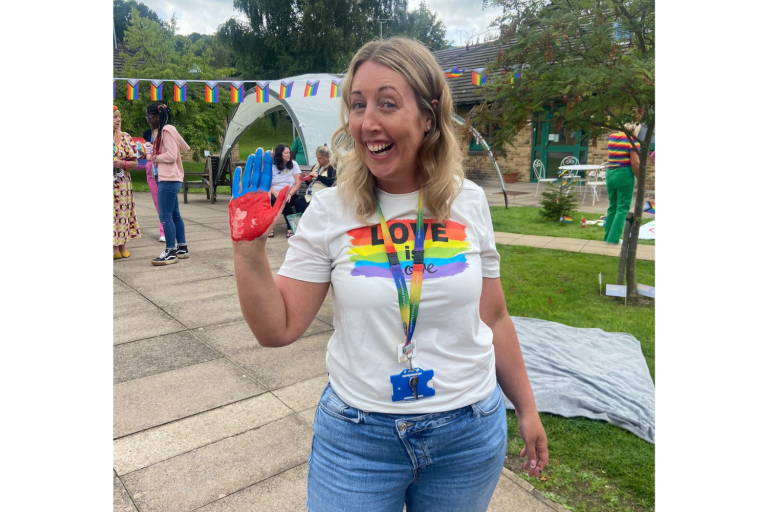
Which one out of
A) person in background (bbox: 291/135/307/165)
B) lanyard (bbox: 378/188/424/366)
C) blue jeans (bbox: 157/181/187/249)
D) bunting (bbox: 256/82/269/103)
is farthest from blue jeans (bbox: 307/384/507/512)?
bunting (bbox: 256/82/269/103)

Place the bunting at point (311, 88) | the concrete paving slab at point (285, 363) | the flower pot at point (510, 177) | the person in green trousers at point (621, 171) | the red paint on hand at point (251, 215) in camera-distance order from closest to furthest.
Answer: the red paint on hand at point (251, 215) → the concrete paving slab at point (285, 363) → the person in green trousers at point (621, 171) → the bunting at point (311, 88) → the flower pot at point (510, 177)

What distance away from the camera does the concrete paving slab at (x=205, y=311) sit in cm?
504

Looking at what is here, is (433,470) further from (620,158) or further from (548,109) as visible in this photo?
(620,158)

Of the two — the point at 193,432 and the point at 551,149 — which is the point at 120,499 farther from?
the point at 551,149

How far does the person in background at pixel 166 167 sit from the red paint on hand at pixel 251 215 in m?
6.09

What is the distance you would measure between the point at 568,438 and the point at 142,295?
452 centimetres

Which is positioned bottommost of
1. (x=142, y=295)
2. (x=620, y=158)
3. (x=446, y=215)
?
(x=142, y=295)

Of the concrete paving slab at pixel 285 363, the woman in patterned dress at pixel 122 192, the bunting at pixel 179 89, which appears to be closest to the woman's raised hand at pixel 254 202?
the concrete paving slab at pixel 285 363

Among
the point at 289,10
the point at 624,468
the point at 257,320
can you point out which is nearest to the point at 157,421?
the point at 257,320

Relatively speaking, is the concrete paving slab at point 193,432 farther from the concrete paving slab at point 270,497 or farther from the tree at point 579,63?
the tree at point 579,63

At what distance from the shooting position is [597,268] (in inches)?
276

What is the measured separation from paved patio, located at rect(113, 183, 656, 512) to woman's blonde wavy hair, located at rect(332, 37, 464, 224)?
68.2 inches

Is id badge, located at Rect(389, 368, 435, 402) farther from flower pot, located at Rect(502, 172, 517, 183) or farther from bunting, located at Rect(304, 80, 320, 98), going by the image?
flower pot, located at Rect(502, 172, 517, 183)

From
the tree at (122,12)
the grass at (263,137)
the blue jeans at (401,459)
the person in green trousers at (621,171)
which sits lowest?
the blue jeans at (401,459)
